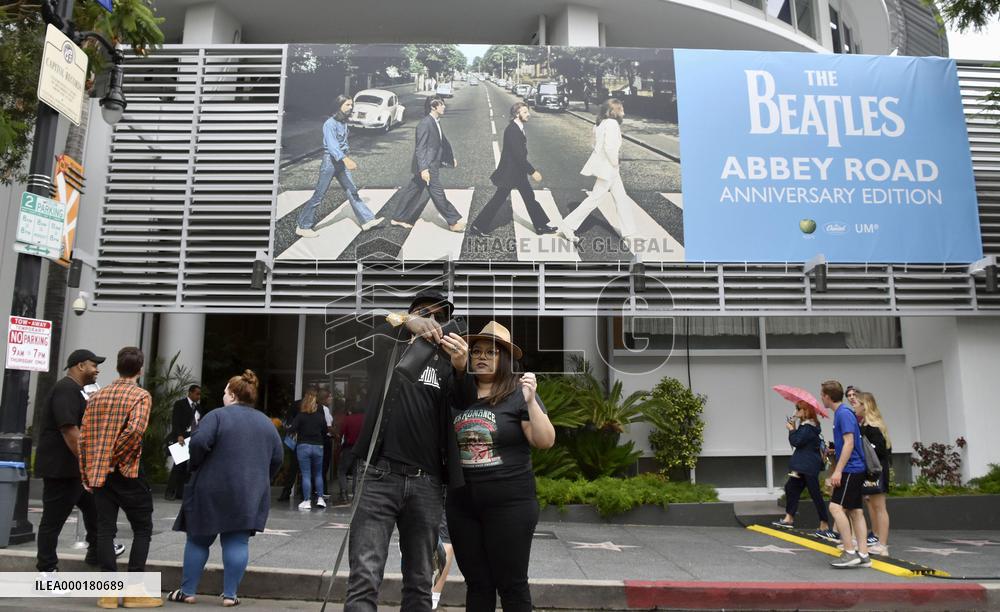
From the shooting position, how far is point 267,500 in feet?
19.5

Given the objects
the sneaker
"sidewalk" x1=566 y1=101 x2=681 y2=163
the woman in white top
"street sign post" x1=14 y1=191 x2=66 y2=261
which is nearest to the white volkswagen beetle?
"sidewalk" x1=566 y1=101 x2=681 y2=163

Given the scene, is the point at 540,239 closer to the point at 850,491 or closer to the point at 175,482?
the point at 850,491

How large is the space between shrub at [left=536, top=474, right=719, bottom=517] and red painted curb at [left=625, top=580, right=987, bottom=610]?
440 centimetres

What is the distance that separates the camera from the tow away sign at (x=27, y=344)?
7250 mm

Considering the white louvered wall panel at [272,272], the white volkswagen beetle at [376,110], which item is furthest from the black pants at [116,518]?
the white volkswagen beetle at [376,110]

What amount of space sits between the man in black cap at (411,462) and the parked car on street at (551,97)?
926cm

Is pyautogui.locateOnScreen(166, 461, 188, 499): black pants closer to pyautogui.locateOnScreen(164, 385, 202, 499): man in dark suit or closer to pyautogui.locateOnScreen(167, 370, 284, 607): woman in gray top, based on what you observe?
pyautogui.locateOnScreen(164, 385, 202, 499): man in dark suit

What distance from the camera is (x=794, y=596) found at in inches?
255

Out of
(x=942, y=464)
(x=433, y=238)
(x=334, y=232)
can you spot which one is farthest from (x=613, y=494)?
(x=334, y=232)

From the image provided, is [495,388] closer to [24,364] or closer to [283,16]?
[24,364]

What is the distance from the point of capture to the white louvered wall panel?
12.0 metres

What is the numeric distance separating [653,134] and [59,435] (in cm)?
955

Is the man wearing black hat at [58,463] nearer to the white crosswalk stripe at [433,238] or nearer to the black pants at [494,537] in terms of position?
the black pants at [494,537]

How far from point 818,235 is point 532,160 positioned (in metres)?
4.70
